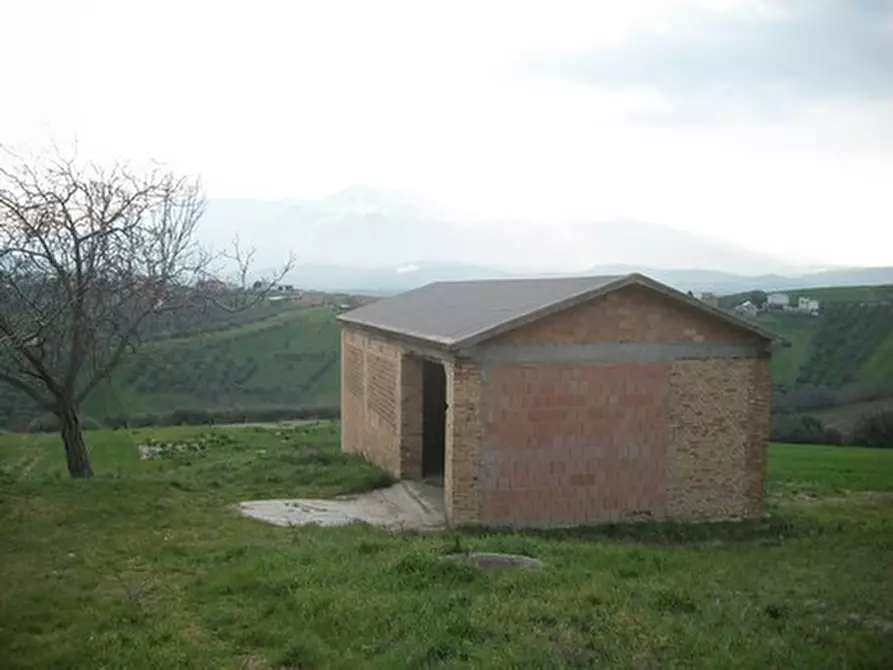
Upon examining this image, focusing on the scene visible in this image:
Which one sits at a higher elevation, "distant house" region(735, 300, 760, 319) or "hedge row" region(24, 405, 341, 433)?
"distant house" region(735, 300, 760, 319)

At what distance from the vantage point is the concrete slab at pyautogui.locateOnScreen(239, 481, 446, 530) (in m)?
13.8

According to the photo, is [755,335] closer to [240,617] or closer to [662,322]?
[662,322]

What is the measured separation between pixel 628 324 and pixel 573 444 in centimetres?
211

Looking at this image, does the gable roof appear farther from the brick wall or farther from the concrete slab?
the concrete slab

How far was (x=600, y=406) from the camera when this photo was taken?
14.3m

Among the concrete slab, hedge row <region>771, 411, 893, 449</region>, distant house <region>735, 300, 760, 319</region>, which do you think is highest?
distant house <region>735, 300, 760, 319</region>

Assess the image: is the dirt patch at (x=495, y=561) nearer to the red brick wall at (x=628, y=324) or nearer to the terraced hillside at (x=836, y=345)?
the red brick wall at (x=628, y=324)

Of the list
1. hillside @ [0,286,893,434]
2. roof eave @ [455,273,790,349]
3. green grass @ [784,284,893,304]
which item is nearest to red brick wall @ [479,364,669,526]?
roof eave @ [455,273,790,349]

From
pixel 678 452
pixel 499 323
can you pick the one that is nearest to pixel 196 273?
pixel 499 323

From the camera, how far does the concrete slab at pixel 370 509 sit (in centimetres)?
1380

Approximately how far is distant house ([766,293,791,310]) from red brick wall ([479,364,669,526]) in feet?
163

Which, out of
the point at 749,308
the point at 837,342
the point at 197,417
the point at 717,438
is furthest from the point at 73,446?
the point at 749,308

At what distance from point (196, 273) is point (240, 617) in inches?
604

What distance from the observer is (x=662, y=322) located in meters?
14.6
